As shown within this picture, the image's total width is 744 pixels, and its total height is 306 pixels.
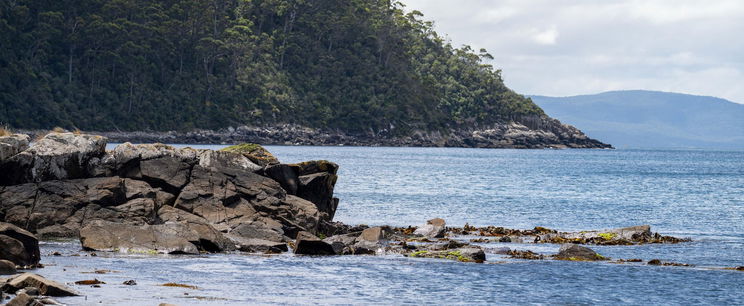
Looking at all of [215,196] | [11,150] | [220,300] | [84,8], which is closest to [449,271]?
[220,300]

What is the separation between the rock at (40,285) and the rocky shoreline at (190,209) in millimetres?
9071

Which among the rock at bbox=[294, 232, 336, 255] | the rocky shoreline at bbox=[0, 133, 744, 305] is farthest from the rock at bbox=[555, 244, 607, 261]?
the rock at bbox=[294, 232, 336, 255]

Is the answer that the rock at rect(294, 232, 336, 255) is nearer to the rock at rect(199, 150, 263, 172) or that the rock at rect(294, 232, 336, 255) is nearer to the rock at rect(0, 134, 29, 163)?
the rock at rect(199, 150, 263, 172)

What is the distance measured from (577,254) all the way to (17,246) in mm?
19491

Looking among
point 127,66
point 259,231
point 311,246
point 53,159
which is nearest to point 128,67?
point 127,66

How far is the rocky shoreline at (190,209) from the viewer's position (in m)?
33.5

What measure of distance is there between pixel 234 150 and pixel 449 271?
1604cm

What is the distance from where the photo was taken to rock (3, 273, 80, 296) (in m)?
22.3

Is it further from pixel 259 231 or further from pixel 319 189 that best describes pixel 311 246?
pixel 319 189

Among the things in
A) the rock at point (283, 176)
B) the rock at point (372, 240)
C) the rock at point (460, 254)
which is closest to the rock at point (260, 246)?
the rock at point (372, 240)

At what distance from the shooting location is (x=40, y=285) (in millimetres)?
22422

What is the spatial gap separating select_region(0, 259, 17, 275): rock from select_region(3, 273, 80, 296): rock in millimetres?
2774

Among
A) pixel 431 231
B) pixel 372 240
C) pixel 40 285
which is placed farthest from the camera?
pixel 431 231

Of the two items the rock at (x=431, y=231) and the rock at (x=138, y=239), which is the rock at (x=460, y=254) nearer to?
the rock at (x=431, y=231)
